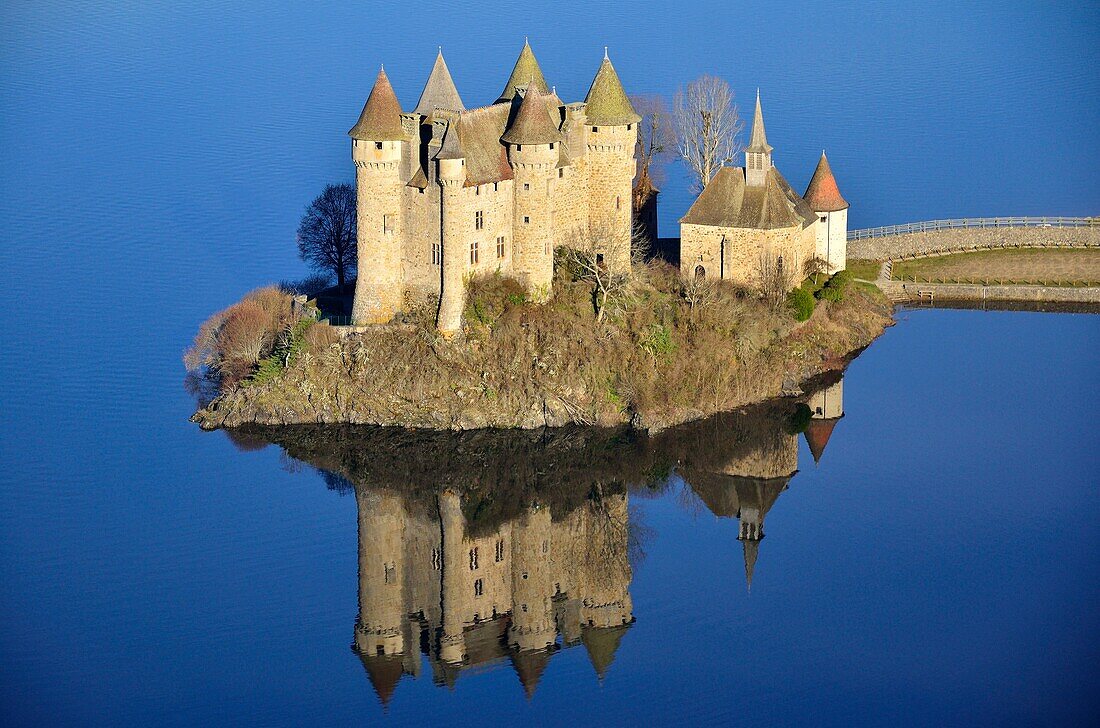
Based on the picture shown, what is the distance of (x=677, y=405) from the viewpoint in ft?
193

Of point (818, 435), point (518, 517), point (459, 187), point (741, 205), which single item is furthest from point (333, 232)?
point (818, 435)

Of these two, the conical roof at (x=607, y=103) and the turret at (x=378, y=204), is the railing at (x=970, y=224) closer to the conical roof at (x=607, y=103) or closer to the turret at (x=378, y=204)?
the conical roof at (x=607, y=103)

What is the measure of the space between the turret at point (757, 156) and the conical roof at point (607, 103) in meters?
4.55

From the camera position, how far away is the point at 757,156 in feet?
210

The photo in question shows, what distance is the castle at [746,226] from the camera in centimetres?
6369

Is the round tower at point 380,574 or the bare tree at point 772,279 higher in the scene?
the bare tree at point 772,279

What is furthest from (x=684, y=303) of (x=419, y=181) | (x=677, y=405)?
(x=419, y=181)

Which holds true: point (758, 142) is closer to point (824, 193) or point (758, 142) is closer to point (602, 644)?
point (824, 193)

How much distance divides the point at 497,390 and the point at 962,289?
67.0ft

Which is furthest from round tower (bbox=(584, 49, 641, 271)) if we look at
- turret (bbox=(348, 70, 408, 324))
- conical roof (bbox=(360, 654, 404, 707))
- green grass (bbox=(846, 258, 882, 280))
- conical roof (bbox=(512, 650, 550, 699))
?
conical roof (bbox=(360, 654, 404, 707))

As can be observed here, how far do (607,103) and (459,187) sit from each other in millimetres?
5789

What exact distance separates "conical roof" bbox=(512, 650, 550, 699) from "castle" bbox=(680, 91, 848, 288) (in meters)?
19.0

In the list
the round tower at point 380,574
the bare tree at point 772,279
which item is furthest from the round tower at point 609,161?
the round tower at point 380,574

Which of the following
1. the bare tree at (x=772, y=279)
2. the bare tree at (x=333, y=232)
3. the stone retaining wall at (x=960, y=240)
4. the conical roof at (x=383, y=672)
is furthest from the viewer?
the stone retaining wall at (x=960, y=240)
